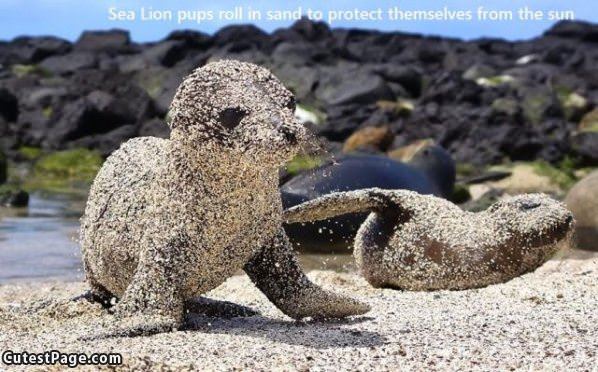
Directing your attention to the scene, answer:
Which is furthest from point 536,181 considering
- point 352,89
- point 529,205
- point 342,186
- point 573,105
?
point 352,89

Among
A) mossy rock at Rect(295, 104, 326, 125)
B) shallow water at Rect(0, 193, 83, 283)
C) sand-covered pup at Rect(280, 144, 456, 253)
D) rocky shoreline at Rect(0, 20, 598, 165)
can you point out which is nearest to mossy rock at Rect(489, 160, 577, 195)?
rocky shoreline at Rect(0, 20, 598, 165)

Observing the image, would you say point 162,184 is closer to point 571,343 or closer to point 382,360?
point 382,360

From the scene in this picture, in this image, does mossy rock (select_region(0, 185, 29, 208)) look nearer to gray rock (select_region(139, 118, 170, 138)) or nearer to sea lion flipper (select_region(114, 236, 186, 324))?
gray rock (select_region(139, 118, 170, 138))

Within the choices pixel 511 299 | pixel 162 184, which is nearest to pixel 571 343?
pixel 511 299

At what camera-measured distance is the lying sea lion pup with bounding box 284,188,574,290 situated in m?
6.67

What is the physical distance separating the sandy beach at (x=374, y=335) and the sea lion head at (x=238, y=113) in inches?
31.8

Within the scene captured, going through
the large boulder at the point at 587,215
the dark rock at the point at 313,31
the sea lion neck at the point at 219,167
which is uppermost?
the sea lion neck at the point at 219,167

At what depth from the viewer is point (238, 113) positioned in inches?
177

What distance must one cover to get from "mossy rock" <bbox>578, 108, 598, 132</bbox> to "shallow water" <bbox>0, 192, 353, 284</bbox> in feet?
55.7

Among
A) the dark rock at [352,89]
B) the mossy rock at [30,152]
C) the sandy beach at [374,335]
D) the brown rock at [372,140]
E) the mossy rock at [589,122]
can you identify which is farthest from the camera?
the dark rock at [352,89]

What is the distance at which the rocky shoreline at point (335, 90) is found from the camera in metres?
24.1

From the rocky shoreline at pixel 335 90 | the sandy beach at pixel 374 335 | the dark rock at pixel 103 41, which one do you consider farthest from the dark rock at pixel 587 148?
the dark rock at pixel 103 41

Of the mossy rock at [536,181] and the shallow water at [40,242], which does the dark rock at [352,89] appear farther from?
the shallow water at [40,242]

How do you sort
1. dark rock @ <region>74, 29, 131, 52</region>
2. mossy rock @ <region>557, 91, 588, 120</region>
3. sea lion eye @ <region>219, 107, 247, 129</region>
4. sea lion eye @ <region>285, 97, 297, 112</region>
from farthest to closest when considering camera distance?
dark rock @ <region>74, 29, 131, 52</region> → mossy rock @ <region>557, 91, 588, 120</region> → sea lion eye @ <region>285, 97, 297, 112</region> → sea lion eye @ <region>219, 107, 247, 129</region>
